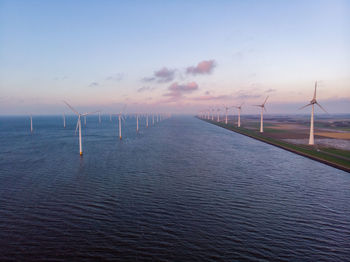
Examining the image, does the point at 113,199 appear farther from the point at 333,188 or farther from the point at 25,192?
the point at 333,188

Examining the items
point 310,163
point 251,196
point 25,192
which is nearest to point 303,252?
point 251,196

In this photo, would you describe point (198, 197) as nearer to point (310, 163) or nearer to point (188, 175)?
point (188, 175)

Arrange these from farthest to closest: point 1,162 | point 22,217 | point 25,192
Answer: point 1,162 → point 25,192 → point 22,217

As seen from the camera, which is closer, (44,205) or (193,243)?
(193,243)

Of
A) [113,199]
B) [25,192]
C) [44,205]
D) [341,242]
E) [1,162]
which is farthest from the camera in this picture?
[1,162]

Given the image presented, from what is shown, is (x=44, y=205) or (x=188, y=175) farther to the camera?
(x=188, y=175)


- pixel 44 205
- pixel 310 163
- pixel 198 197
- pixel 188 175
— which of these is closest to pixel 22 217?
pixel 44 205
